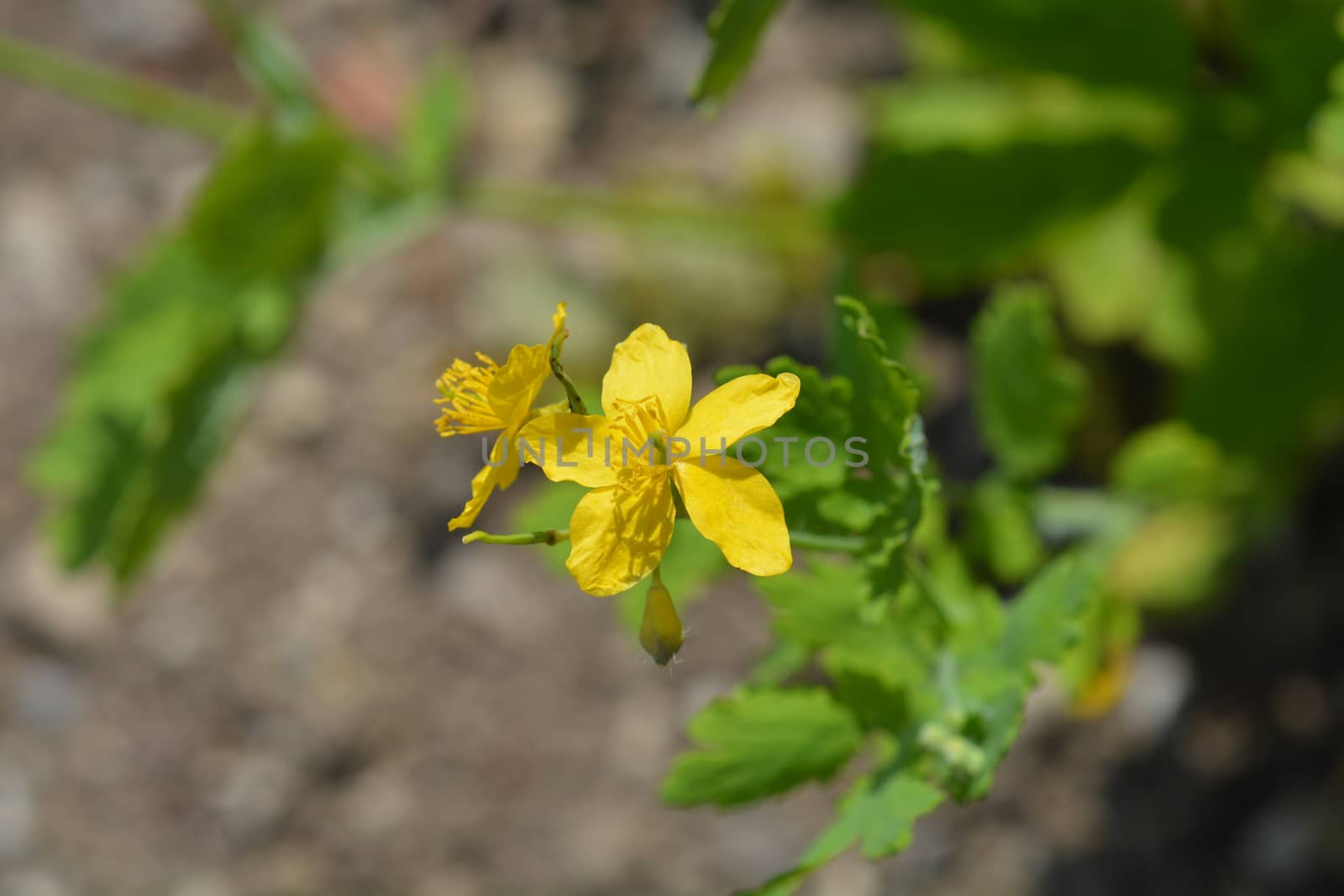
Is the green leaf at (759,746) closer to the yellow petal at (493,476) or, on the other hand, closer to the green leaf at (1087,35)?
the yellow petal at (493,476)

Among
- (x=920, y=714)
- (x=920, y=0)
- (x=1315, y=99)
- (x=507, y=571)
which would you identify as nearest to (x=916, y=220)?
(x=920, y=0)

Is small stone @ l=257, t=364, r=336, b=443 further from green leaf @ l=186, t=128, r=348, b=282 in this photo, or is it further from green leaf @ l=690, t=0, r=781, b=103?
green leaf @ l=690, t=0, r=781, b=103

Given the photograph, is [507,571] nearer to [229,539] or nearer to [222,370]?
[229,539]

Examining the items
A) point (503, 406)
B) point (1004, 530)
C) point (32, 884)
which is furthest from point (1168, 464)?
point (32, 884)

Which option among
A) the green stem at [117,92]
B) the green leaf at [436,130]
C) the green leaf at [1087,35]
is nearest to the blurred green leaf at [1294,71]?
the green leaf at [1087,35]

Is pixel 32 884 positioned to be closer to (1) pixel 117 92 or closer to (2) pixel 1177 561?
(1) pixel 117 92

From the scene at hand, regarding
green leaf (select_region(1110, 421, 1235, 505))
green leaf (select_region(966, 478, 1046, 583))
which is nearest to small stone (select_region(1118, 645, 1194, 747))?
green leaf (select_region(1110, 421, 1235, 505))
